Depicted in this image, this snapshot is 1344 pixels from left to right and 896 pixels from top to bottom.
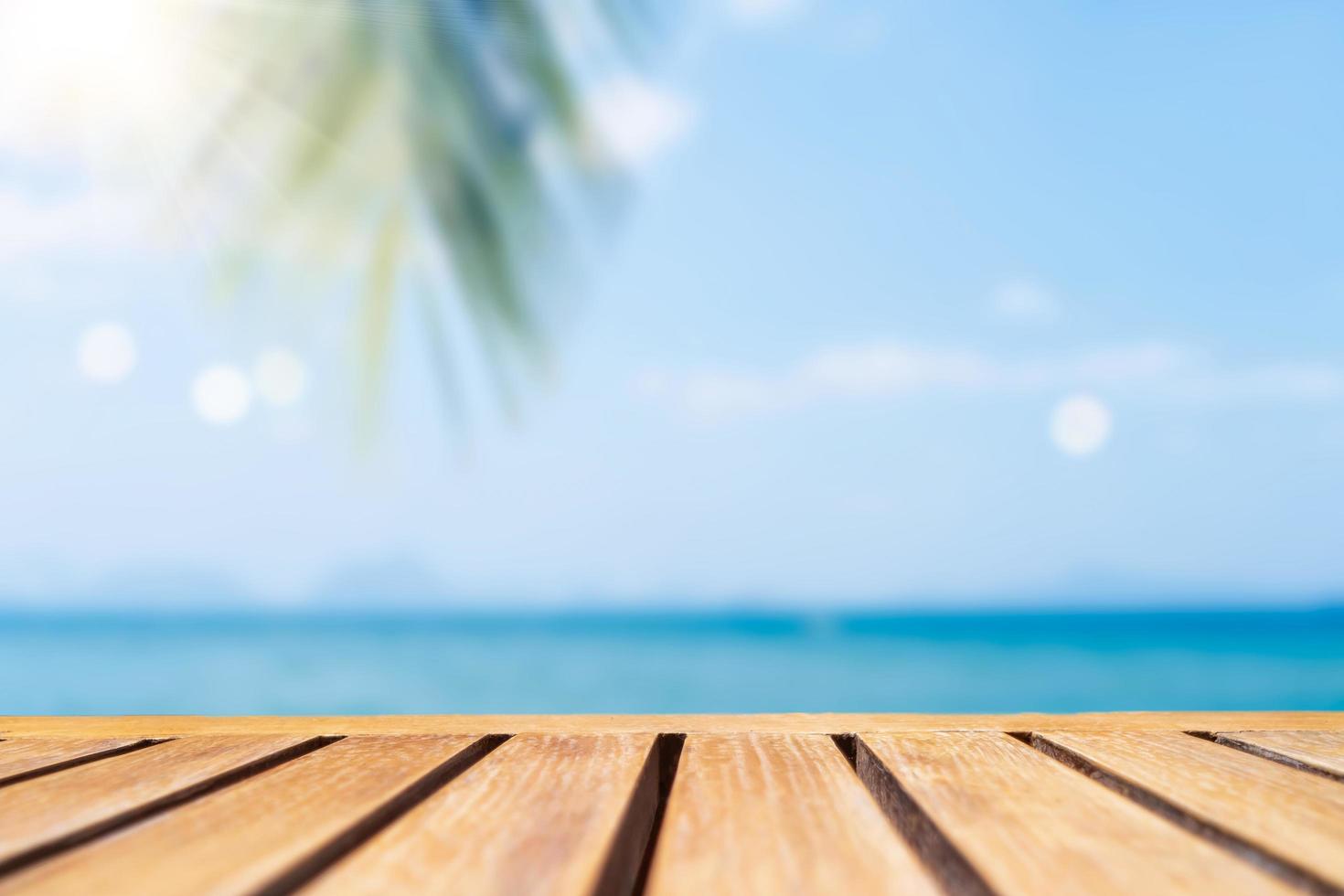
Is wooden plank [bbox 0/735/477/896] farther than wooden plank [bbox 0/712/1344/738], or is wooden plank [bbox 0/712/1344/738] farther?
wooden plank [bbox 0/712/1344/738]

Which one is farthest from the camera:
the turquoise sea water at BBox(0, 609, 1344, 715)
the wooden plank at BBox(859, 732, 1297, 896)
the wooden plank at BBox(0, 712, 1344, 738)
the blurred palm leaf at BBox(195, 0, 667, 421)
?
the turquoise sea water at BBox(0, 609, 1344, 715)

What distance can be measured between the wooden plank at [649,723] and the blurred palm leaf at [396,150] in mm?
746

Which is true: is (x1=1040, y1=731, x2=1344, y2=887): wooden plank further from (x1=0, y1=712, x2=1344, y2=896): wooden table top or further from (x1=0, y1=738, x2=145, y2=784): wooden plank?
(x1=0, y1=738, x2=145, y2=784): wooden plank

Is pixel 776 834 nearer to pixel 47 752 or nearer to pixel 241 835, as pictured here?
pixel 241 835

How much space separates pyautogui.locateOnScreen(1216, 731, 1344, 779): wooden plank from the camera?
0.53m

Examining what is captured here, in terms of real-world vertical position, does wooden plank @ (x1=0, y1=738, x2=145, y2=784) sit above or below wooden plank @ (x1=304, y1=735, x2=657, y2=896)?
above

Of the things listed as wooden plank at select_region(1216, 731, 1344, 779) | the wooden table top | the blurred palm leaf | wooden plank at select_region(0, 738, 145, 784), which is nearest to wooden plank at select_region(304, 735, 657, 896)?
the wooden table top

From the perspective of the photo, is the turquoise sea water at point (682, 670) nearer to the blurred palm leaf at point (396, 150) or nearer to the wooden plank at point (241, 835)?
the blurred palm leaf at point (396, 150)

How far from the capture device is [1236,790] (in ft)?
1.52

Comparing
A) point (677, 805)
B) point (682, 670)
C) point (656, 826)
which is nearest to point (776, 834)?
point (677, 805)

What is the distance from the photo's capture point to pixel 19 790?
481 millimetres

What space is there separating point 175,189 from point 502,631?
93.7 ft

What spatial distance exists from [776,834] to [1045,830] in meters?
0.11

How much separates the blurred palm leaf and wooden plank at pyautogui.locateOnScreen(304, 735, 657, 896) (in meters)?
0.92
